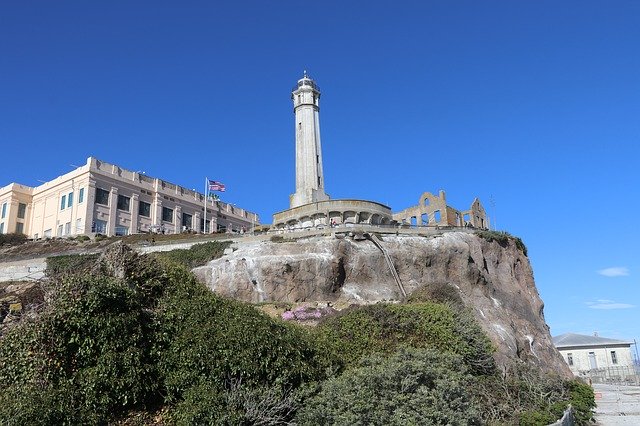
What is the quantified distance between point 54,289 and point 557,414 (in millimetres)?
14511

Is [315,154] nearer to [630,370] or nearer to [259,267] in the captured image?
[259,267]

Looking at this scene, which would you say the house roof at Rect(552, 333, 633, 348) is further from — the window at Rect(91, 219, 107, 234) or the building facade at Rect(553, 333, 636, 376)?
the window at Rect(91, 219, 107, 234)

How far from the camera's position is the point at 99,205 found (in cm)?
5541

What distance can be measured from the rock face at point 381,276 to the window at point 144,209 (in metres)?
23.2

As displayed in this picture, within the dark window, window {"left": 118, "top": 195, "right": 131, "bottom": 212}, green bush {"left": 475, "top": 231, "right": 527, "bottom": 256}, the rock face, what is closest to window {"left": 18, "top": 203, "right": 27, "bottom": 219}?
window {"left": 118, "top": 195, "right": 131, "bottom": 212}

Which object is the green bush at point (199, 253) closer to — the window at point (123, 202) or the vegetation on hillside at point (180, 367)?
the window at point (123, 202)

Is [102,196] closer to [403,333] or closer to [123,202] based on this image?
[123,202]

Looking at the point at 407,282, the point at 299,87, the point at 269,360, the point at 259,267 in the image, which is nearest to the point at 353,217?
the point at 407,282

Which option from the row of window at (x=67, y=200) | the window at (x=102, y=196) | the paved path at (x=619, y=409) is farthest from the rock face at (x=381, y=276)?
the row of window at (x=67, y=200)

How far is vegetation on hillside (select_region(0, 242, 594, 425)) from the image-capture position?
37.0ft

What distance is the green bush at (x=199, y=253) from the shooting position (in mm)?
40750

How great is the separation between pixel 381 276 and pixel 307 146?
89.1 ft

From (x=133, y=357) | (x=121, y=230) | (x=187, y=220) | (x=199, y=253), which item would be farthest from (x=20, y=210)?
(x=133, y=357)

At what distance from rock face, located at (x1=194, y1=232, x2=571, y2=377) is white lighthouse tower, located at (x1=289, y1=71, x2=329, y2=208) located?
1904 cm
